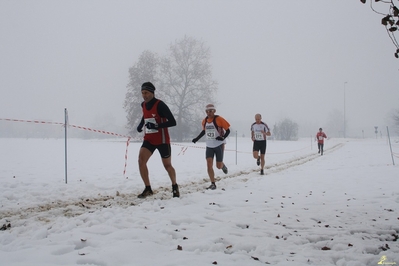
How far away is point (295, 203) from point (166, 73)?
32700 mm

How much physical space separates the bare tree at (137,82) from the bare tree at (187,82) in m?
1.44

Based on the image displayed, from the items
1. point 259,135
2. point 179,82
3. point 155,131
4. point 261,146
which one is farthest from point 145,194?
point 179,82

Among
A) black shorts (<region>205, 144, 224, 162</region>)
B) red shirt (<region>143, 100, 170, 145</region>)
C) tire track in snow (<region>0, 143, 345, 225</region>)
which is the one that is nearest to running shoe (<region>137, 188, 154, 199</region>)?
tire track in snow (<region>0, 143, 345, 225</region>)

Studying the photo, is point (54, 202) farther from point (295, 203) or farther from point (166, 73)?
point (166, 73)

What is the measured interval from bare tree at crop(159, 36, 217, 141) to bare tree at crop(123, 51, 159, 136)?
1.44 m

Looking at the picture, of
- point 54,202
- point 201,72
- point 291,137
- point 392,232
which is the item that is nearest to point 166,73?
point 201,72

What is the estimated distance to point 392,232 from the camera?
12.1 ft

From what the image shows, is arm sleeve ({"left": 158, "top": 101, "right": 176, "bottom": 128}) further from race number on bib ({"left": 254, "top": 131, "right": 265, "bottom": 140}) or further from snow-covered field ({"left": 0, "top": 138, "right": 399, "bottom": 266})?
race number on bib ({"left": 254, "top": 131, "right": 265, "bottom": 140})

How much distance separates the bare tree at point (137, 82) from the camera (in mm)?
35719

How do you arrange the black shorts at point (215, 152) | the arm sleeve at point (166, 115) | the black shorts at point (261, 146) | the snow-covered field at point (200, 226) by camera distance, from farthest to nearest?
the black shorts at point (261, 146), the black shorts at point (215, 152), the arm sleeve at point (166, 115), the snow-covered field at point (200, 226)

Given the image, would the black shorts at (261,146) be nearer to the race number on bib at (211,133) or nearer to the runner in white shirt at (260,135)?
the runner in white shirt at (260,135)

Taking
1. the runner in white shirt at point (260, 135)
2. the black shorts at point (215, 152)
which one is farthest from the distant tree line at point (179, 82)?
the black shorts at point (215, 152)

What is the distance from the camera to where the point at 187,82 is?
36625mm

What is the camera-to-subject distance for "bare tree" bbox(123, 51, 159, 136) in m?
35.7
